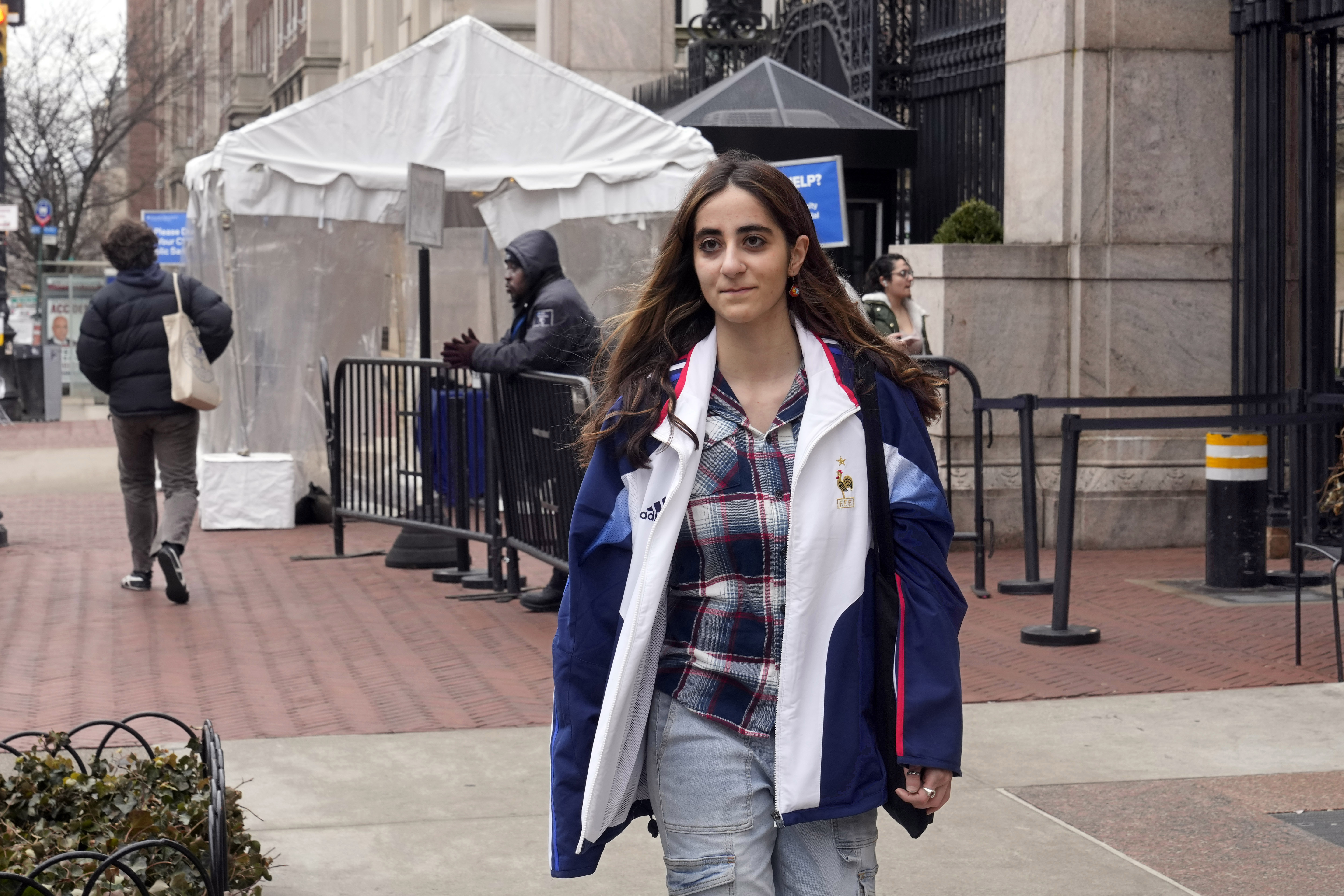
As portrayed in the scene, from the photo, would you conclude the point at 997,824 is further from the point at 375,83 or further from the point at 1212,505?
the point at 375,83

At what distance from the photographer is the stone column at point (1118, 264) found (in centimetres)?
1141

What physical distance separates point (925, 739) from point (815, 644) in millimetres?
231

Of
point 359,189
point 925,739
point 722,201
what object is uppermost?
point 359,189

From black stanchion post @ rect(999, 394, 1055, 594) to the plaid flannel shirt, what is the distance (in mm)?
5915

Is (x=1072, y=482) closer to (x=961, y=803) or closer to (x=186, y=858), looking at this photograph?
(x=961, y=803)

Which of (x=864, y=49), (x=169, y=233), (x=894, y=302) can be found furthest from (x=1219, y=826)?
(x=169, y=233)

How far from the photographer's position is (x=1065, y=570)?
8.23 metres

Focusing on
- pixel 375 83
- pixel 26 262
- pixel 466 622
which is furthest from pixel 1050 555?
pixel 26 262

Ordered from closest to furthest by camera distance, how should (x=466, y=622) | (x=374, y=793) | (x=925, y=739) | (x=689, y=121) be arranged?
(x=925, y=739) → (x=374, y=793) → (x=466, y=622) → (x=689, y=121)

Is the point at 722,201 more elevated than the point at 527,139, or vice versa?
the point at 527,139

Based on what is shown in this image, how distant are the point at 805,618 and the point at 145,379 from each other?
7872 millimetres

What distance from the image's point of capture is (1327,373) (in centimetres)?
1097

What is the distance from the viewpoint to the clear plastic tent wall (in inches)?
540

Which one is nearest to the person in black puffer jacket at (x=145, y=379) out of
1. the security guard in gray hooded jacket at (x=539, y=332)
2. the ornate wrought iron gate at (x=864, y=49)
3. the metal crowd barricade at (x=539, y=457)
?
the security guard in gray hooded jacket at (x=539, y=332)
